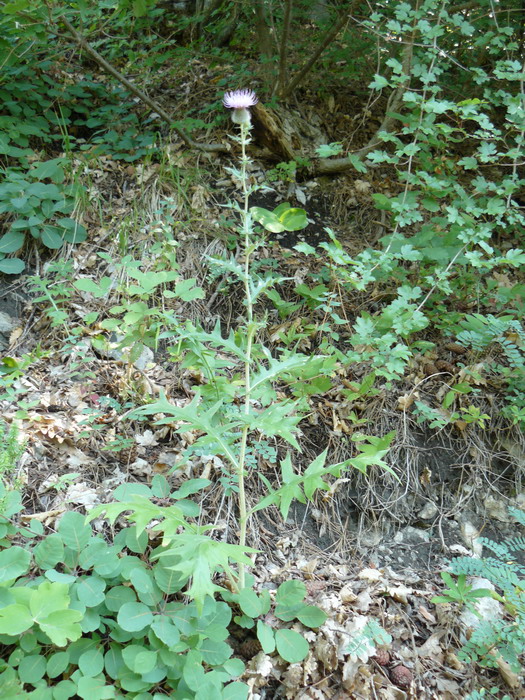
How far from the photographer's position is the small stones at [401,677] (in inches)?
77.8

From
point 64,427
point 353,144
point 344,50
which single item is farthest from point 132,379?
point 344,50

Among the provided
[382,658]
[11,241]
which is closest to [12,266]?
[11,241]

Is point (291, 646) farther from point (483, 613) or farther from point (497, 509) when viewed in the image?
point (497, 509)

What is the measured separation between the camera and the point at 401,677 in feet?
6.52

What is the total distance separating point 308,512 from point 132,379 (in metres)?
1.15

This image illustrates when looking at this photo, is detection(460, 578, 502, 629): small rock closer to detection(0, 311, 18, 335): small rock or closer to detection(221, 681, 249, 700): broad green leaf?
detection(221, 681, 249, 700): broad green leaf

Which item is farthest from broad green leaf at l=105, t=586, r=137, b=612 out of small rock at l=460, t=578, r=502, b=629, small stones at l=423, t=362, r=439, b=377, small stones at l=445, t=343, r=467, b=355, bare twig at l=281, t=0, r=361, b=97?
bare twig at l=281, t=0, r=361, b=97

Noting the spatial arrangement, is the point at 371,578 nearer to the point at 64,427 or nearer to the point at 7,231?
the point at 64,427

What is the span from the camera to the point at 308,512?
2617 millimetres

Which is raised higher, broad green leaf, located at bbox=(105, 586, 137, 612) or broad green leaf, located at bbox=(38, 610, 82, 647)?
broad green leaf, located at bbox=(38, 610, 82, 647)

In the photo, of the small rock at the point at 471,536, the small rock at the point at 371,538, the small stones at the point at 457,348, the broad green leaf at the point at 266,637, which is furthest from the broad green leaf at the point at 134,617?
the small stones at the point at 457,348

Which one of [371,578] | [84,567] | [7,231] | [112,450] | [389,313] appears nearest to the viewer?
[84,567]

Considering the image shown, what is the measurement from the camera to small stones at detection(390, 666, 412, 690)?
77.8 inches

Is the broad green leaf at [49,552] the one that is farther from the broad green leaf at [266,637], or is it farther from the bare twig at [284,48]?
the bare twig at [284,48]
